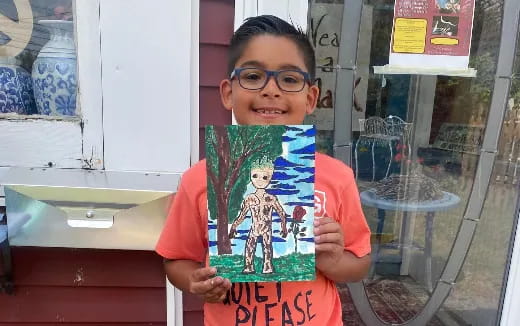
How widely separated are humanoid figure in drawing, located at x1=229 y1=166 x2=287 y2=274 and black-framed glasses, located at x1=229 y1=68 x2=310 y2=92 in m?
0.20

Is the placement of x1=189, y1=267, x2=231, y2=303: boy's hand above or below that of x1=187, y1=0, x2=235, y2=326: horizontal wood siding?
below

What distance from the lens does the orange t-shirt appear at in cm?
89

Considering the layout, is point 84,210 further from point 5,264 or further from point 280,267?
point 280,267

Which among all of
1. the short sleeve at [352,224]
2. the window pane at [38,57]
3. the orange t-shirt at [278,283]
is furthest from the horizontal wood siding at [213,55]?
the short sleeve at [352,224]

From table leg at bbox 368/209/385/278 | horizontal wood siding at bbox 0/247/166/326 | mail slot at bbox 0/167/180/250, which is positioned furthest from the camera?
table leg at bbox 368/209/385/278

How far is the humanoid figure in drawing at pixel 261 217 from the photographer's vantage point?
80 centimetres

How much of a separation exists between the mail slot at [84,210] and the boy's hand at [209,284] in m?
0.54

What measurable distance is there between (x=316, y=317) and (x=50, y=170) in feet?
3.68

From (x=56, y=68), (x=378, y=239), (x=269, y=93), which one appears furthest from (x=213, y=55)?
(x=378, y=239)

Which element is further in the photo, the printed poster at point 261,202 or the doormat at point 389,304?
the doormat at point 389,304

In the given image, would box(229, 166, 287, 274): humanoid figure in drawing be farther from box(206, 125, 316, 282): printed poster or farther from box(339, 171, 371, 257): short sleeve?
box(339, 171, 371, 257): short sleeve

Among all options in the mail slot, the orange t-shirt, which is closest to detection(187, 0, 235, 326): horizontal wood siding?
the mail slot

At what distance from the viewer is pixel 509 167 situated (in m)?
1.90

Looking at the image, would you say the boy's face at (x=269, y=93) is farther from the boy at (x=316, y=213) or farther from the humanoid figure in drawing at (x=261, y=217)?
the humanoid figure in drawing at (x=261, y=217)
